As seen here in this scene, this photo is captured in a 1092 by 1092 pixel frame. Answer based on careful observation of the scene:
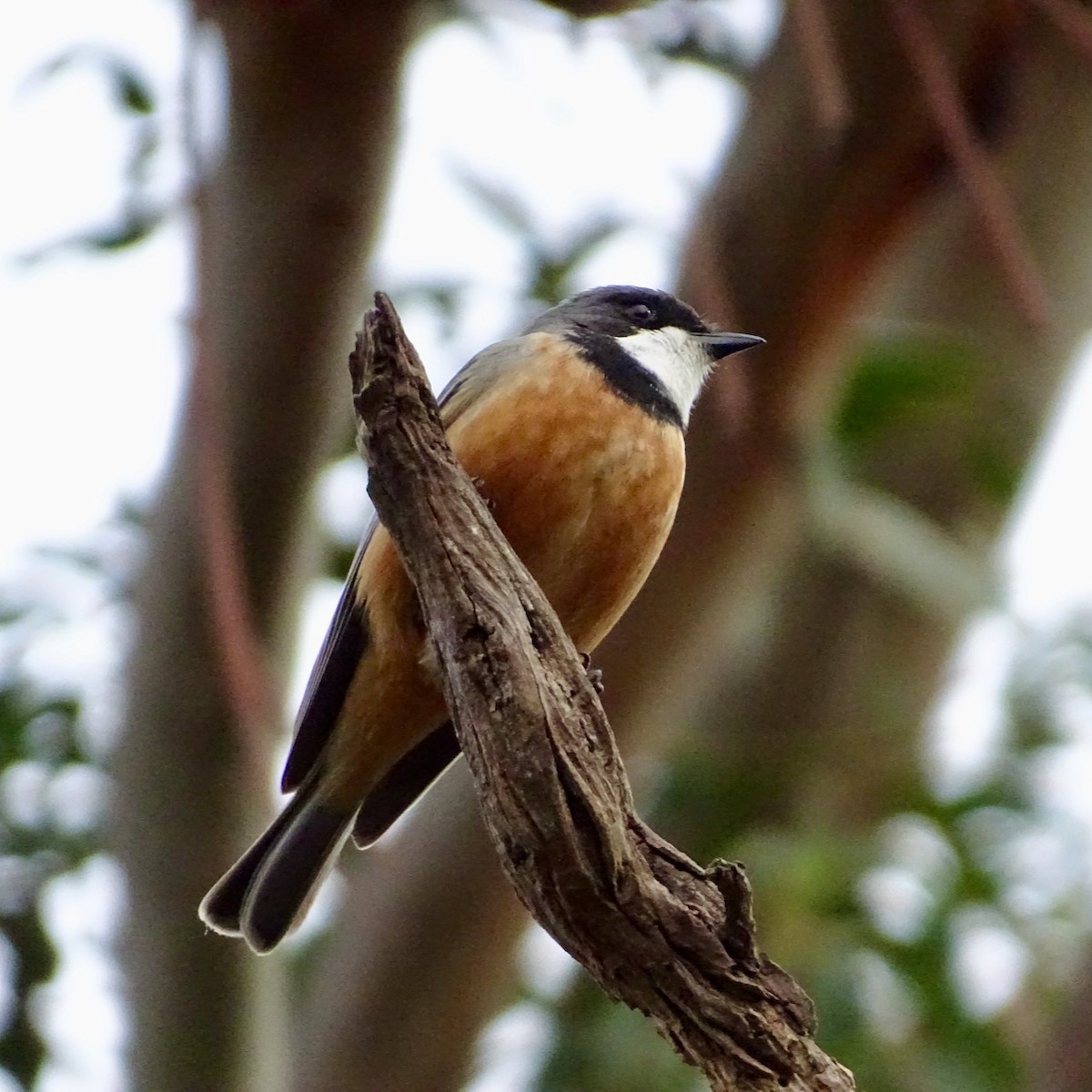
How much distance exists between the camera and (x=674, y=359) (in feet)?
15.7

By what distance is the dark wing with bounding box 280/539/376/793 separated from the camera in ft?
13.7

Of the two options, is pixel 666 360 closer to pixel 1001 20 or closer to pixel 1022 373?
pixel 1001 20

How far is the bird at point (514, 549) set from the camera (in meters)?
3.93

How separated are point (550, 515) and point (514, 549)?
11cm

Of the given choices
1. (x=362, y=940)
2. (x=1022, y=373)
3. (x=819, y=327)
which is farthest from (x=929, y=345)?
(x=362, y=940)

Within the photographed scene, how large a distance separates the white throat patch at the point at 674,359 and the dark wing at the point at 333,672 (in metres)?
0.90

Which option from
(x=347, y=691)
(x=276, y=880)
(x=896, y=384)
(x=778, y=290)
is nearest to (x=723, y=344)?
(x=778, y=290)

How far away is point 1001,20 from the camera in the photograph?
214 inches

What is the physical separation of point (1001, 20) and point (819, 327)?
1126 mm

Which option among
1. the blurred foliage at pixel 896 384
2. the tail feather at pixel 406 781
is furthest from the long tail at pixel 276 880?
Result: the blurred foliage at pixel 896 384

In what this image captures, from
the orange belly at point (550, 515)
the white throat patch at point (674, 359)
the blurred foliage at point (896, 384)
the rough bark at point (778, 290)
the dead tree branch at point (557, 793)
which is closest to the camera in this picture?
the dead tree branch at point (557, 793)

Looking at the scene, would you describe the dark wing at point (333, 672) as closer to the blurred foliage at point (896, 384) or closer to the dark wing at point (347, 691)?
the dark wing at point (347, 691)

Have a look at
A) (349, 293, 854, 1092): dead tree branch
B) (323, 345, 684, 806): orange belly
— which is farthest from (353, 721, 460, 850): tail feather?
(349, 293, 854, 1092): dead tree branch

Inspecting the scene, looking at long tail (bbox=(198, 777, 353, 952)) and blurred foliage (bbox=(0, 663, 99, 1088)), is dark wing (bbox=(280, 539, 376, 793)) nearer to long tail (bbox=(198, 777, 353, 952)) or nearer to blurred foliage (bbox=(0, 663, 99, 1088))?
long tail (bbox=(198, 777, 353, 952))
